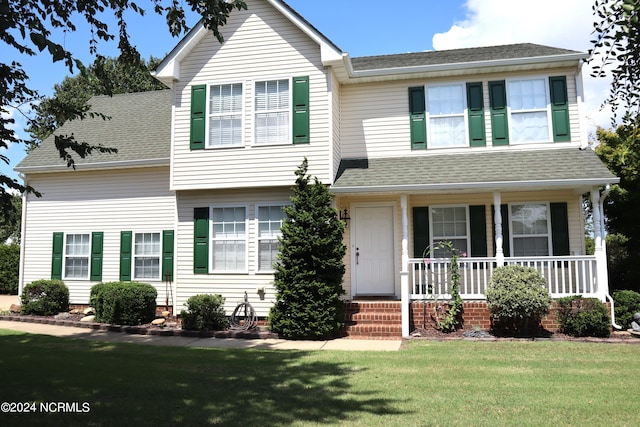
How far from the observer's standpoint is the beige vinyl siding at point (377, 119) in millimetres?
13133

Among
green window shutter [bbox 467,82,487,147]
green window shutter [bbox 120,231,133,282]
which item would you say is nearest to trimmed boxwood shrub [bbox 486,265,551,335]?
green window shutter [bbox 467,82,487,147]

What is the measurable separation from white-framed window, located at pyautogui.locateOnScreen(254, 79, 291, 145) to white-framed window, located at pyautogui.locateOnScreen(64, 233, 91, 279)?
6.88 metres

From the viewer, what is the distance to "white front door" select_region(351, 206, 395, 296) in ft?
41.9

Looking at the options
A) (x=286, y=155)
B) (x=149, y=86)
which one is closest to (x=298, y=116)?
(x=286, y=155)

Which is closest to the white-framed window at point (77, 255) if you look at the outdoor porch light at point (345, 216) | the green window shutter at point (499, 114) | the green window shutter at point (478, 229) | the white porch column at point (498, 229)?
the outdoor porch light at point (345, 216)

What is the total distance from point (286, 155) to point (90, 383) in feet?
23.7

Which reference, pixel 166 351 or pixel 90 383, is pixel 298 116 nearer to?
pixel 166 351

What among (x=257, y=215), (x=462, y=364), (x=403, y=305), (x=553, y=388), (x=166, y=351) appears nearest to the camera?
(x=553, y=388)

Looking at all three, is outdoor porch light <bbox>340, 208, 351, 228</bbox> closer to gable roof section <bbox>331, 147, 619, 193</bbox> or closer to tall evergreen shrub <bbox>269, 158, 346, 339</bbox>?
gable roof section <bbox>331, 147, 619, 193</bbox>

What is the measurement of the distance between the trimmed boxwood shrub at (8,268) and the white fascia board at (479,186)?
16.6 m

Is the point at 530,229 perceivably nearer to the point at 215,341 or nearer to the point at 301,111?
the point at 301,111

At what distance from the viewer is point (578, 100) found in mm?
12242

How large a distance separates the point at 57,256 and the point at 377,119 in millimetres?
10653

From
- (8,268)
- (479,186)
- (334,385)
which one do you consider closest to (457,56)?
(479,186)
